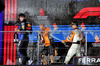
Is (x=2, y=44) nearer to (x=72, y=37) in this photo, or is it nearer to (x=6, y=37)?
(x=6, y=37)

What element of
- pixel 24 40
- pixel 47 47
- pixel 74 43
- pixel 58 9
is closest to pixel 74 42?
pixel 74 43

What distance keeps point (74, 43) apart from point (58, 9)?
1.22 m

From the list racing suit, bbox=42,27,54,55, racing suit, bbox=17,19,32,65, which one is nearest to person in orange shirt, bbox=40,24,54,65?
racing suit, bbox=42,27,54,55

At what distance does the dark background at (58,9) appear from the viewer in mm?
6363

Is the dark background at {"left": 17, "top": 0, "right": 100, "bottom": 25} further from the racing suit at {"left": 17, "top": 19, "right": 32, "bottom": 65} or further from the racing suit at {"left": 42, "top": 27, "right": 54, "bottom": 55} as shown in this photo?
the racing suit at {"left": 42, "top": 27, "right": 54, "bottom": 55}

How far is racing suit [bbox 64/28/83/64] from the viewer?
5830mm

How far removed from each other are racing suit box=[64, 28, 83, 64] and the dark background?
0.54 metres

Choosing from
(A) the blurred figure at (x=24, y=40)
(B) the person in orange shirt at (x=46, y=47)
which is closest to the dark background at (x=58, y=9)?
(A) the blurred figure at (x=24, y=40)

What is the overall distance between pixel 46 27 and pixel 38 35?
0.46m

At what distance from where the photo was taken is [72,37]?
19.4 feet

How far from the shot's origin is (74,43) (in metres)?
5.88

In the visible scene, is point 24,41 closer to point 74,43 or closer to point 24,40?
point 24,40

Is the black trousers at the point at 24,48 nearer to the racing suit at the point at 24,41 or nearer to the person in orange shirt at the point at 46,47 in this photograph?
the racing suit at the point at 24,41

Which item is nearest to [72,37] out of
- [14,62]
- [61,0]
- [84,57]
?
[84,57]
